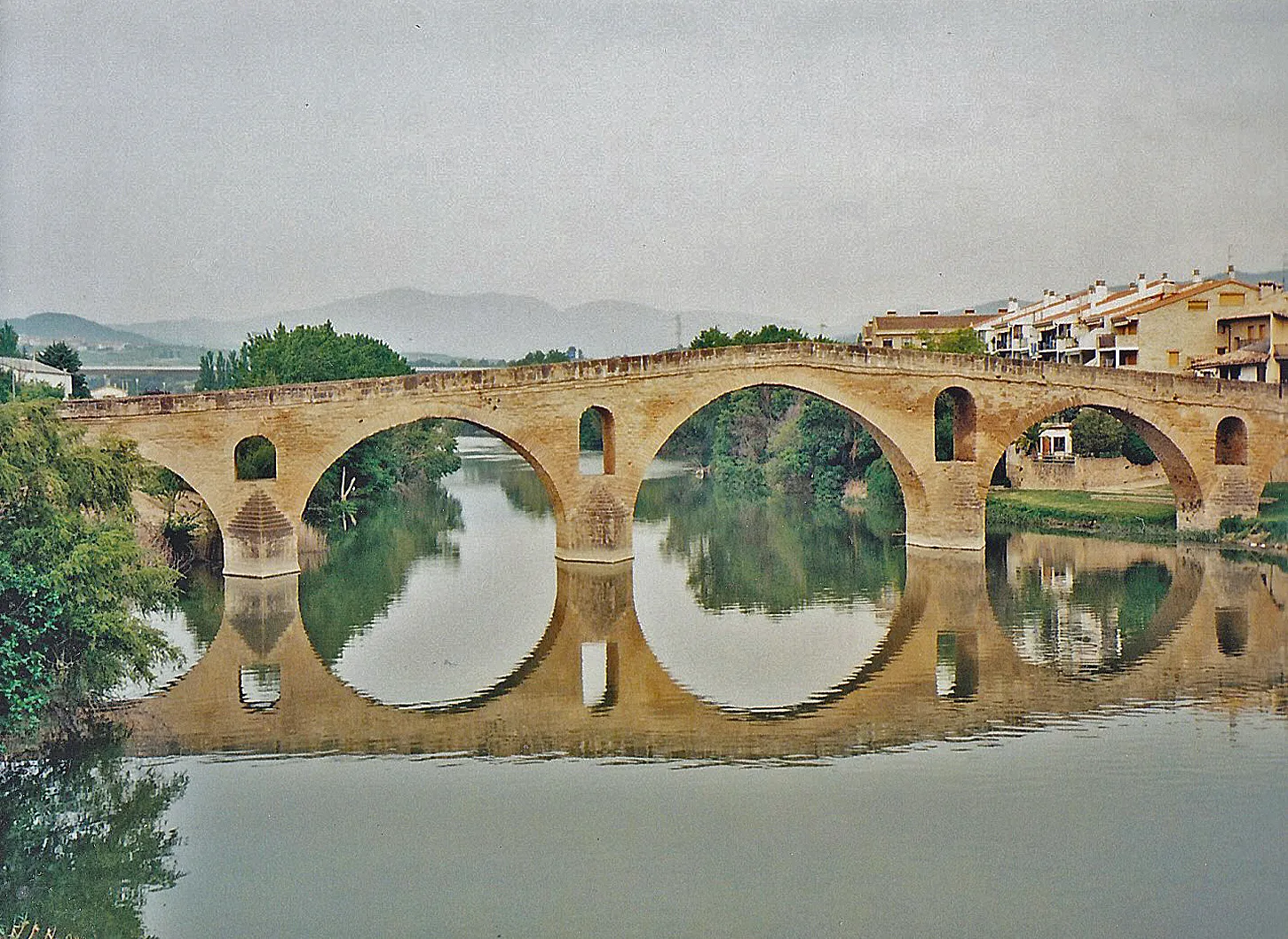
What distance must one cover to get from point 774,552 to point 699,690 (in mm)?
11712

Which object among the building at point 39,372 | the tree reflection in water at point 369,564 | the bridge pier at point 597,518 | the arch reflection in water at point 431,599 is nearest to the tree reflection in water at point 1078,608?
the bridge pier at point 597,518

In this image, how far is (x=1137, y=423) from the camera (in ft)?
89.5

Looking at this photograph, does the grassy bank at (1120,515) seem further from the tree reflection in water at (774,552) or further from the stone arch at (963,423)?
the tree reflection in water at (774,552)

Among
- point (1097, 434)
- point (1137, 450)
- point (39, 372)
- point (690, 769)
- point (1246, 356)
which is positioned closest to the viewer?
point (690, 769)

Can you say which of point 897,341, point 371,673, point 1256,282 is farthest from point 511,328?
point 371,673

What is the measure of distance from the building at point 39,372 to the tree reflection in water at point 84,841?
2056cm

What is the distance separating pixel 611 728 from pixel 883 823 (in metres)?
3.90

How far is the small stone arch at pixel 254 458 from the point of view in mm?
25750

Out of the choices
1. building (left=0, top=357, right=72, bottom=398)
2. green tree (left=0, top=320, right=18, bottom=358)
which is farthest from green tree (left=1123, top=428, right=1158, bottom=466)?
green tree (left=0, top=320, right=18, bottom=358)

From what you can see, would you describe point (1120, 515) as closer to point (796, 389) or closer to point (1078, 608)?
point (796, 389)

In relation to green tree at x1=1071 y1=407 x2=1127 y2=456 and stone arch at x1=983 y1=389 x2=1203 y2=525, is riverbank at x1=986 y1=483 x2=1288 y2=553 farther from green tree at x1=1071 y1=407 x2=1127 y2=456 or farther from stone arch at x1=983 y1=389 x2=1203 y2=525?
green tree at x1=1071 y1=407 x2=1127 y2=456

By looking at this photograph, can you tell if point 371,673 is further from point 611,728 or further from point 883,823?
point 883,823

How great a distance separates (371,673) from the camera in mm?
16453

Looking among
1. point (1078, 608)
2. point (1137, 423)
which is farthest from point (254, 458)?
point (1137, 423)
